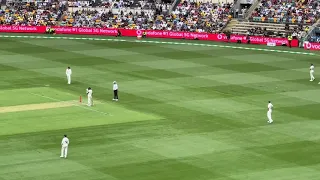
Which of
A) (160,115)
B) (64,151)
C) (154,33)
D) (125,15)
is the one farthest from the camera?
(125,15)

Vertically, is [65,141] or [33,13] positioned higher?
[65,141]

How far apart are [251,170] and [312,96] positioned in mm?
21360

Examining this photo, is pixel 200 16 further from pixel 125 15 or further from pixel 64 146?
pixel 64 146

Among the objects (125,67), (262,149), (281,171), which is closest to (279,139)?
(262,149)

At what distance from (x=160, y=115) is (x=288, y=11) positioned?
48676 millimetres

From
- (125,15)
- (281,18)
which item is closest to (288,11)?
(281,18)

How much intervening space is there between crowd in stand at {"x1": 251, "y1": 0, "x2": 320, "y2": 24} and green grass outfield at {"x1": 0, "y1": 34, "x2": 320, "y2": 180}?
12.1m

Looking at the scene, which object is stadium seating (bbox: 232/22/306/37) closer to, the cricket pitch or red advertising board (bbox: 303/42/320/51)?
red advertising board (bbox: 303/42/320/51)

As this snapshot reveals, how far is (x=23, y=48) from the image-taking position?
85.2 m

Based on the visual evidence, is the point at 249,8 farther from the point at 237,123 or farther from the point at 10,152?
the point at 10,152

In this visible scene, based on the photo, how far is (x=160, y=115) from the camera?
173 feet

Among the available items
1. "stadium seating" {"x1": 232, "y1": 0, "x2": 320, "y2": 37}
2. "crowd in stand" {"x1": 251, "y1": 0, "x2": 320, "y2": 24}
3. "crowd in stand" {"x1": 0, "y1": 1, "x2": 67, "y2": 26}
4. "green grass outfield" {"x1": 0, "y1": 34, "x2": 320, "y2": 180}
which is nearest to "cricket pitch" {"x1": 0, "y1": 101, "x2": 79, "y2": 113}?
"green grass outfield" {"x1": 0, "y1": 34, "x2": 320, "y2": 180}

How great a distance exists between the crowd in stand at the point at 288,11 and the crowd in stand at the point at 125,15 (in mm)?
4381

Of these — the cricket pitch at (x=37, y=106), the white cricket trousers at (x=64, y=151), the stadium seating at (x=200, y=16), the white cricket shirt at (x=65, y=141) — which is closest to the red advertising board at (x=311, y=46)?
the stadium seating at (x=200, y=16)
